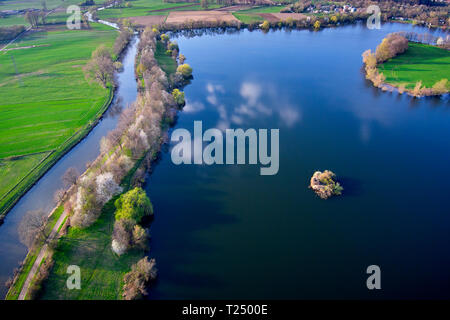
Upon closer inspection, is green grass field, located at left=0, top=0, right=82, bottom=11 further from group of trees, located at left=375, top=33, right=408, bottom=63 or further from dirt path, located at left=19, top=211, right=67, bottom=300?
group of trees, located at left=375, top=33, right=408, bottom=63

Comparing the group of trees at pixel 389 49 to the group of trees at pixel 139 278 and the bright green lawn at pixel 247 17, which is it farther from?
the group of trees at pixel 139 278

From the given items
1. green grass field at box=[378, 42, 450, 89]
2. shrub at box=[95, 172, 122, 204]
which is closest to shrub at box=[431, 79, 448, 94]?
green grass field at box=[378, 42, 450, 89]

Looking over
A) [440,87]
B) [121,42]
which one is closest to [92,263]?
[440,87]

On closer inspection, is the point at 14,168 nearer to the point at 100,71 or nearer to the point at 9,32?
the point at 100,71

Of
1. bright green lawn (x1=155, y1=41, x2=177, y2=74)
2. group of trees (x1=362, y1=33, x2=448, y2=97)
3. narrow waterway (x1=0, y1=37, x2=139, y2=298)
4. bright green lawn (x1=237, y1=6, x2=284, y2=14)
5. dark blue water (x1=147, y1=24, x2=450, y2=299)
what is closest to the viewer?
dark blue water (x1=147, y1=24, x2=450, y2=299)

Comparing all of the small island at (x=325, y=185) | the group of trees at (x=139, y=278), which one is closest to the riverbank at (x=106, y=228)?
the group of trees at (x=139, y=278)
